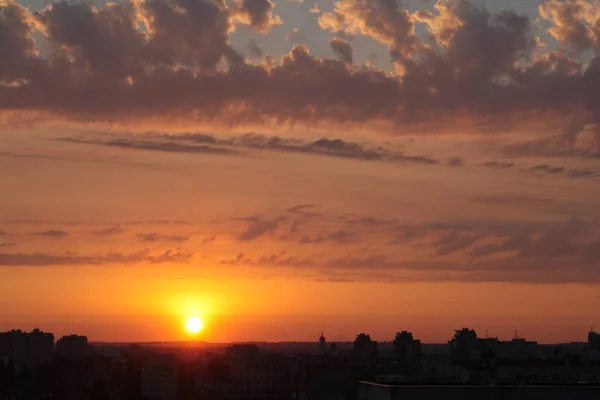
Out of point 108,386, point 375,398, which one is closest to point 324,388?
point 375,398

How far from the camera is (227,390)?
179m

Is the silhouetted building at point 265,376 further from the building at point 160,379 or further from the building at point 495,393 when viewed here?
the building at point 495,393

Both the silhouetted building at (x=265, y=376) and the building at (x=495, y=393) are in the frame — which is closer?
the building at (x=495, y=393)

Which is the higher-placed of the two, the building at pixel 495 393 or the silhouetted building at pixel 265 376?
the silhouetted building at pixel 265 376

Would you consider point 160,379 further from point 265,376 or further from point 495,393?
point 495,393

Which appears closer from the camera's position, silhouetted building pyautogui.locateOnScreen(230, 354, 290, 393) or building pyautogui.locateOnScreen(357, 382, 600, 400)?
building pyautogui.locateOnScreen(357, 382, 600, 400)

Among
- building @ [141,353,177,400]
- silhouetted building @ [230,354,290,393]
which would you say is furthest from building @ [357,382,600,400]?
building @ [141,353,177,400]

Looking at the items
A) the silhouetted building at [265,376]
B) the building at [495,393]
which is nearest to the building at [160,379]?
the silhouetted building at [265,376]

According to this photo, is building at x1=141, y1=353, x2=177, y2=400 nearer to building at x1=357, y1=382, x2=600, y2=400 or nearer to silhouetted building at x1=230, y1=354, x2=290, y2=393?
silhouetted building at x1=230, y1=354, x2=290, y2=393

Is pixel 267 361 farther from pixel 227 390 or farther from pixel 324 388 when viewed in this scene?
pixel 324 388

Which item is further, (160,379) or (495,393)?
(160,379)

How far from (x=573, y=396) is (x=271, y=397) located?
91922mm

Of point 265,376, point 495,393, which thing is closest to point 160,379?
point 265,376

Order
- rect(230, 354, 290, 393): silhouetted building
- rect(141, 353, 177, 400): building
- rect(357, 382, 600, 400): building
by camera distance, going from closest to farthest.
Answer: rect(357, 382, 600, 400): building, rect(141, 353, 177, 400): building, rect(230, 354, 290, 393): silhouetted building
